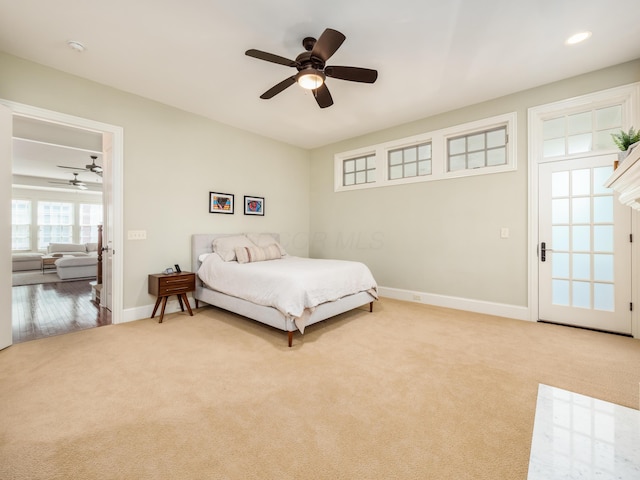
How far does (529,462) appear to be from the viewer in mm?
1351

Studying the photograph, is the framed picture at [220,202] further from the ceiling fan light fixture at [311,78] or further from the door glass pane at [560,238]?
the door glass pane at [560,238]

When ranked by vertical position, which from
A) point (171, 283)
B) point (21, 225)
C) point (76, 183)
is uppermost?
point (76, 183)

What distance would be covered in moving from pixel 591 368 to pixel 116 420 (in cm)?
348

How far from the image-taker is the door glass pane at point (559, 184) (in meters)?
3.30

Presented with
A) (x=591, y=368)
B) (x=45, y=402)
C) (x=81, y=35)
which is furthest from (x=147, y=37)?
(x=591, y=368)

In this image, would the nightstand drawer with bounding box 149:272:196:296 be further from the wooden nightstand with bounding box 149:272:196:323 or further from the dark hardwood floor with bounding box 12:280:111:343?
the dark hardwood floor with bounding box 12:280:111:343

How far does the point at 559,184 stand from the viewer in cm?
334

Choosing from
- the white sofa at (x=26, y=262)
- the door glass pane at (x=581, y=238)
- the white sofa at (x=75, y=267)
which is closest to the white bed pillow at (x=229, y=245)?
the door glass pane at (x=581, y=238)

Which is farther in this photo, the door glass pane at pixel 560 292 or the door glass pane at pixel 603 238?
the door glass pane at pixel 560 292

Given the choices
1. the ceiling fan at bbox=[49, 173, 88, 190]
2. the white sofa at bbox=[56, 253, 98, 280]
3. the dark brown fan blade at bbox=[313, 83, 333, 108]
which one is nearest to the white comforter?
the dark brown fan blade at bbox=[313, 83, 333, 108]

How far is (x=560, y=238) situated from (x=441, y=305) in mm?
1686

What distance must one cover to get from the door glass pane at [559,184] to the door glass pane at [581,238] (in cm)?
42

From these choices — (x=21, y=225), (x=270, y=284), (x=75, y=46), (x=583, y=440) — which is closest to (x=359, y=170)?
(x=270, y=284)

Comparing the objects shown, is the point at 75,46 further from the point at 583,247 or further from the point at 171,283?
the point at 583,247
